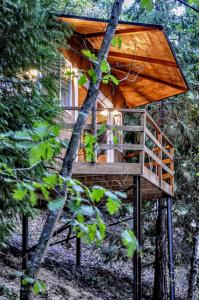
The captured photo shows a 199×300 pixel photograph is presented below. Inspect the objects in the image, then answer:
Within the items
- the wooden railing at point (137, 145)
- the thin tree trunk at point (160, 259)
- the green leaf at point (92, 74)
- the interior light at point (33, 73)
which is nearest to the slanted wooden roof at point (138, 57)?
the interior light at point (33, 73)

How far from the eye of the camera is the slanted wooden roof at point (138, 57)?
7.75 meters

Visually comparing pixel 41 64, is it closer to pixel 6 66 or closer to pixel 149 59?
pixel 6 66

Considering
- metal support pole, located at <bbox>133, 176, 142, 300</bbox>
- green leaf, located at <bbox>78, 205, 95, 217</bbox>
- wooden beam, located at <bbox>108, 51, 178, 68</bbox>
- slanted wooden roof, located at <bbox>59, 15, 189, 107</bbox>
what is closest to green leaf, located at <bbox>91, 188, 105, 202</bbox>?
green leaf, located at <bbox>78, 205, 95, 217</bbox>

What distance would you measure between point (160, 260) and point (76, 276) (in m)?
2.39

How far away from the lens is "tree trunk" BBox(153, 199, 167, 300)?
12.0 meters

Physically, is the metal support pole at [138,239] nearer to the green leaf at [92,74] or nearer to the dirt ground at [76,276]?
the dirt ground at [76,276]

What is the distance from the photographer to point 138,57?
9516mm

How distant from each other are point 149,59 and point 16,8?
4.40 m

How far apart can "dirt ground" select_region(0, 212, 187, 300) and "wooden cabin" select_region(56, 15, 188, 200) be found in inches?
89.4

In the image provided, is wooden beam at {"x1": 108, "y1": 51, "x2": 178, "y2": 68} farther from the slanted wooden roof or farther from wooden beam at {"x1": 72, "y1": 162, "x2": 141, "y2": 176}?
wooden beam at {"x1": 72, "y1": 162, "x2": 141, "y2": 176}

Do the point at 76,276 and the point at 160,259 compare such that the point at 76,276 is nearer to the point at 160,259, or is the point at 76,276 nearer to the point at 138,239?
the point at 160,259

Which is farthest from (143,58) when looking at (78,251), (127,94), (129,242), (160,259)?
(129,242)

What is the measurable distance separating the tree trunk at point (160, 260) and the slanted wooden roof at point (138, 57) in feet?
10.5

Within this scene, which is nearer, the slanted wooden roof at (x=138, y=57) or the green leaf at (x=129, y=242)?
the green leaf at (x=129, y=242)
